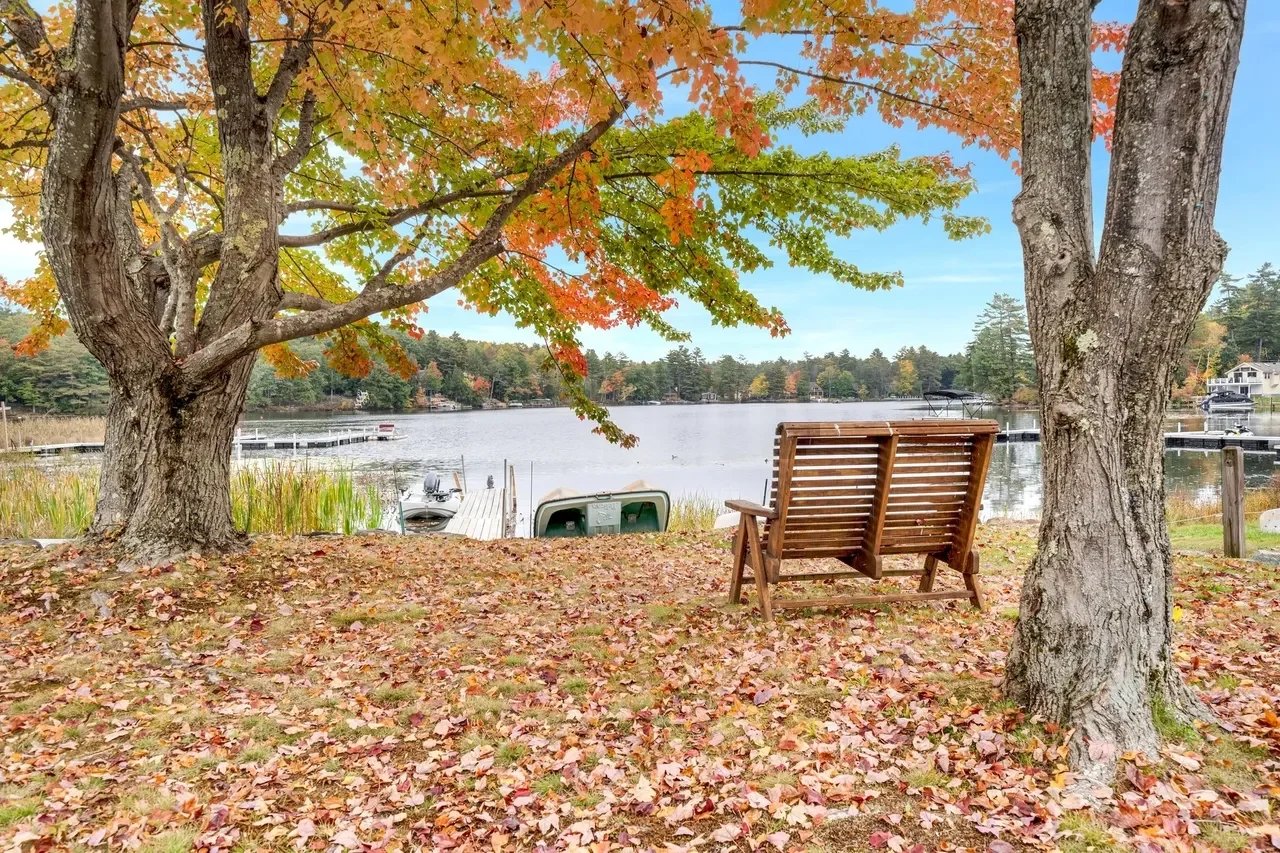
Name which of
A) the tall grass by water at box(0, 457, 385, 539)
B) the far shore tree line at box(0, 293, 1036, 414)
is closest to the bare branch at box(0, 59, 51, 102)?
the tall grass by water at box(0, 457, 385, 539)

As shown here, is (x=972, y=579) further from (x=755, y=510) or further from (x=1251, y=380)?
(x=1251, y=380)

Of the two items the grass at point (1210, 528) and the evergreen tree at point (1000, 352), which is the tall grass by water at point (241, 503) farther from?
the evergreen tree at point (1000, 352)

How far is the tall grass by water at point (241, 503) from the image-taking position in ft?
29.1

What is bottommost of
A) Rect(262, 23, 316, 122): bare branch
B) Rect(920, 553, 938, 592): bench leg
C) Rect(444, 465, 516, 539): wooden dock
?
Rect(444, 465, 516, 539): wooden dock

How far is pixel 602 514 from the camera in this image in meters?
11.7

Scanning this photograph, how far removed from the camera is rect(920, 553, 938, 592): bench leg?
15.3 ft

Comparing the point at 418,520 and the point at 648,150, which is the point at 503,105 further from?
the point at 418,520

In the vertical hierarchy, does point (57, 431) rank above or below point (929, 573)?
below

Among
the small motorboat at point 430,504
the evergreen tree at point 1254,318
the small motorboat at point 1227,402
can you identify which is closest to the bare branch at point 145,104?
the small motorboat at point 430,504

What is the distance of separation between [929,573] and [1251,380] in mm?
88792

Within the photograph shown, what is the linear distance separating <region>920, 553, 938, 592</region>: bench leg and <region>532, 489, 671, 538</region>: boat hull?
22.2ft

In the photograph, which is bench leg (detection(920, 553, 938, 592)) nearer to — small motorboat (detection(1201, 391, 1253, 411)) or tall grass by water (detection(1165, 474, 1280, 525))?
tall grass by water (detection(1165, 474, 1280, 525))

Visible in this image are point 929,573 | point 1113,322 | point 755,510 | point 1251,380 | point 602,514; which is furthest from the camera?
point 1251,380

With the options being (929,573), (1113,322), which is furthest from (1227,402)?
(1113,322)
